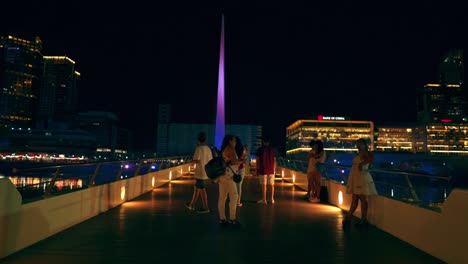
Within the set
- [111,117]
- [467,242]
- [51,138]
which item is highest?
[111,117]

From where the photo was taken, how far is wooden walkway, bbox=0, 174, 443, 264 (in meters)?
5.85

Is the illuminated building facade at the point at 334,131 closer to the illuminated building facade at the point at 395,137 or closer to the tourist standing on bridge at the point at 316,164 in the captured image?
the illuminated building facade at the point at 395,137

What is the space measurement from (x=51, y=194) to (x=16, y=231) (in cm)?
146

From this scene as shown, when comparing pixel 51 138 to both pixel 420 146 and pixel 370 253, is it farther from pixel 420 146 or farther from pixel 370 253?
pixel 370 253

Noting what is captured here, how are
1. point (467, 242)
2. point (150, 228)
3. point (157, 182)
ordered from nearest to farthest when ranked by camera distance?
point (467, 242) → point (150, 228) → point (157, 182)

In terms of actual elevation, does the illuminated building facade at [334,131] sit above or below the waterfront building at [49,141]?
above

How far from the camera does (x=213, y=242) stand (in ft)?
22.7

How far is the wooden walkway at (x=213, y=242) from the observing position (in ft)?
19.2

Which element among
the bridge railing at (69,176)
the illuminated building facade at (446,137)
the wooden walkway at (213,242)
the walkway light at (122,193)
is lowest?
the wooden walkway at (213,242)

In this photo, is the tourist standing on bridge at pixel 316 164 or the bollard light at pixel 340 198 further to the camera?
the tourist standing on bridge at pixel 316 164

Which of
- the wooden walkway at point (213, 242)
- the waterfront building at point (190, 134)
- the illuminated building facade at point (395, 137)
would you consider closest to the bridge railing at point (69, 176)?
the wooden walkway at point (213, 242)

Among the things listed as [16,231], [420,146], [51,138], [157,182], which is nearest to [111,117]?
[51,138]

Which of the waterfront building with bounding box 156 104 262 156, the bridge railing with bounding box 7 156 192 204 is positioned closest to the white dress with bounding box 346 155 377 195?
the bridge railing with bounding box 7 156 192 204

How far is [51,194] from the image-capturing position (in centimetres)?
736
